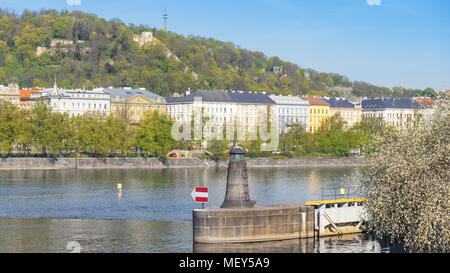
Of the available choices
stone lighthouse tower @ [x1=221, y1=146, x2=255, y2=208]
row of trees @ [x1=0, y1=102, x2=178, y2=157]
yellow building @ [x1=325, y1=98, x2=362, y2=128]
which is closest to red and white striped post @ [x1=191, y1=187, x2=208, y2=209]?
stone lighthouse tower @ [x1=221, y1=146, x2=255, y2=208]

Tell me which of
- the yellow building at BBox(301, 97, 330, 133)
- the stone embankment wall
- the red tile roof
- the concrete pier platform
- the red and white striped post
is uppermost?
the red tile roof

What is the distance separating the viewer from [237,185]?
41.2 m

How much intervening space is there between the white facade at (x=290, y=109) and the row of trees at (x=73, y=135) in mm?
55303

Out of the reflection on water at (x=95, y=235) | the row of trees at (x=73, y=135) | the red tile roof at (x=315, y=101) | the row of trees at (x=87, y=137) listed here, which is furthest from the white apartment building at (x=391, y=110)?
the reflection on water at (x=95, y=235)

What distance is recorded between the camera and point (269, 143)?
14200 cm

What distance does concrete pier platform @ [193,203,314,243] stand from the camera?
3934 cm

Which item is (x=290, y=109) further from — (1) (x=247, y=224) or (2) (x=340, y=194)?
(1) (x=247, y=224)

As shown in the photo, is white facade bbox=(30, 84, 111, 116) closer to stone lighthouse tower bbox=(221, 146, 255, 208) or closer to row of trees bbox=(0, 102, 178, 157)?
row of trees bbox=(0, 102, 178, 157)

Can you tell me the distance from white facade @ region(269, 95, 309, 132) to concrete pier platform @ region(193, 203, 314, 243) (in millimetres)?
131241

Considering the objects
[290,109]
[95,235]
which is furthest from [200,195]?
[290,109]

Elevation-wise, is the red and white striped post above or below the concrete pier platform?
above

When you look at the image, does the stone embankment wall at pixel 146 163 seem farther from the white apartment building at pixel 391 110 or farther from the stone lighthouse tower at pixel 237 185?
the stone lighthouse tower at pixel 237 185
